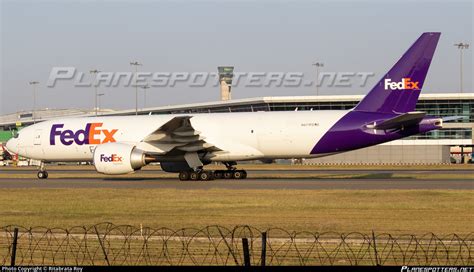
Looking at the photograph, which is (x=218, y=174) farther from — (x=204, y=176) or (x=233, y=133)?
(x=233, y=133)

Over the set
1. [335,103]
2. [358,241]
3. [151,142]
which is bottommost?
[358,241]

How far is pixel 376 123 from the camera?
127ft

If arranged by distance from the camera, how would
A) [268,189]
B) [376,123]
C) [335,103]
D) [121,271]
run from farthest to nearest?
[335,103] → [376,123] → [268,189] → [121,271]

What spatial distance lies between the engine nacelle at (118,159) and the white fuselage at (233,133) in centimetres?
208

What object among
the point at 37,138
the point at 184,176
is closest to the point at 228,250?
the point at 184,176

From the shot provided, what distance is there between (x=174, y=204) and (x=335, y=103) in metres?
75.3

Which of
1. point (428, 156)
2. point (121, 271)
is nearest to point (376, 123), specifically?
point (121, 271)

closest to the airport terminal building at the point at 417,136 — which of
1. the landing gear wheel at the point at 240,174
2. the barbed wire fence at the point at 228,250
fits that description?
the landing gear wheel at the point at 240,174

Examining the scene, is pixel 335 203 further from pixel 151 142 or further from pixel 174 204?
pixel 151 142

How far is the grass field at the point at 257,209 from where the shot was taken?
20.3 meters

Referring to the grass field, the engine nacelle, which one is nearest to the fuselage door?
the engine nacelle

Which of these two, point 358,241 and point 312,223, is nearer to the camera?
point 358,241

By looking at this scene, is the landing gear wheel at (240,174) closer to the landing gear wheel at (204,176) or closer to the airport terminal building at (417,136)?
the landing gear wheel at (204,176)

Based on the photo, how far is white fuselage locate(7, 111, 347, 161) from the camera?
40.4 meters
